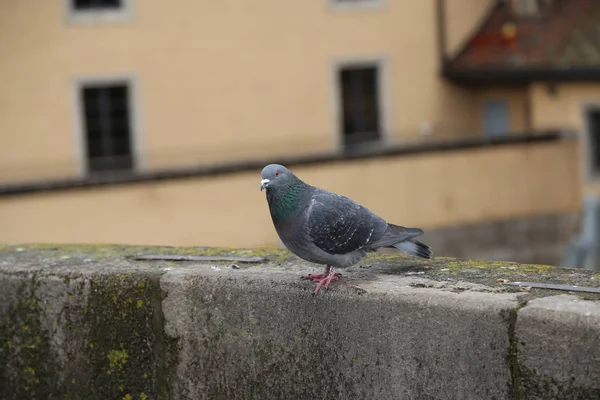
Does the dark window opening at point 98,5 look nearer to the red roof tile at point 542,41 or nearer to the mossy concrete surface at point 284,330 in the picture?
the red roof tile at point 542,41

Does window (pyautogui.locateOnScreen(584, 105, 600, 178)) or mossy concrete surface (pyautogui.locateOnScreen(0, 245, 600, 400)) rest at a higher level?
mossy concrete surface (pyautogui.locateOnScreen(0, 245, 600, 400))

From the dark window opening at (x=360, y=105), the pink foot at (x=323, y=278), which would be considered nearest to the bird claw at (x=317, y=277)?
the pink foot at (x=323, y=278)

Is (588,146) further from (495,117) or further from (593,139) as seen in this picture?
(495,117)

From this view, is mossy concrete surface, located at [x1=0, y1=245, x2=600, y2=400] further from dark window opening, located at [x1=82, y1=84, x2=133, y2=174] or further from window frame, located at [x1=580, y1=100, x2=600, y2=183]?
window frame, located at [x1=580, y1=100, x2=600, y2=183]

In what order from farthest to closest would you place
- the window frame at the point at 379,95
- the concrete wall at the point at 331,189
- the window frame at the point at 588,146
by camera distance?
1. the window frame at the point at 379,95
2. the window frame at the point at 588,146
3. the concrete wall at the point at 331,189

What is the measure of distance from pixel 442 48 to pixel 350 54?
1878 millimetres

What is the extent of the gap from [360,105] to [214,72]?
11.2 ft

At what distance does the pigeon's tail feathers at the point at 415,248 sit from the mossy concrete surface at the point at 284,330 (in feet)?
0.14

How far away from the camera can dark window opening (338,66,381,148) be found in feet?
82.0

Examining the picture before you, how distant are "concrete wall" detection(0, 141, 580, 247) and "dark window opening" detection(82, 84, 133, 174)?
429cm

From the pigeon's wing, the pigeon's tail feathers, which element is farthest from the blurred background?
the pigeon's tail feathers

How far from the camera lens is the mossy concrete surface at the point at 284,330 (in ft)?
10.9

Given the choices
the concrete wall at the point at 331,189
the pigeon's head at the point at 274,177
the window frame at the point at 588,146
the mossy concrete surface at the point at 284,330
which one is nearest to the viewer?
the mossy concrete surface at the point at 284,330

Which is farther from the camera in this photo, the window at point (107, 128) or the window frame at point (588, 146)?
the window at point (107, 128)
